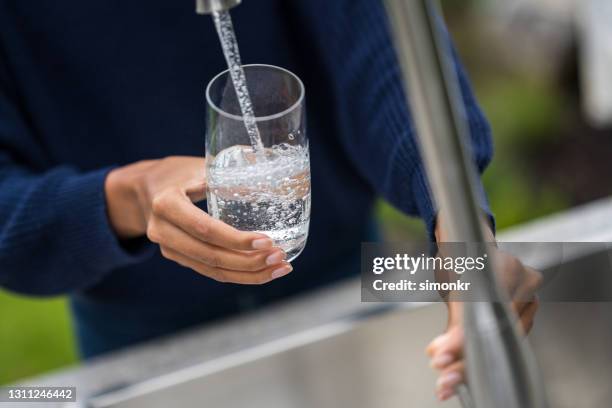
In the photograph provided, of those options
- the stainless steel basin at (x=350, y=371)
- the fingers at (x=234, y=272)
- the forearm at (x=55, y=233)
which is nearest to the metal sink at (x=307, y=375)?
the stainless steel basin at (x=350, y=371)

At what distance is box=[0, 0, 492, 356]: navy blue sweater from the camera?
16.6 inches

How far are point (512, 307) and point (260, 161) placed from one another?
12 centimetres

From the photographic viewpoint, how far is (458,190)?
30cm

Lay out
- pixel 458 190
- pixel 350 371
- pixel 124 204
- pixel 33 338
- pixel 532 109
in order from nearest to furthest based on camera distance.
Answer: pixel 458 190
pixel 124 204
pixel 350 371
pixel 33 338
pixel 532 109

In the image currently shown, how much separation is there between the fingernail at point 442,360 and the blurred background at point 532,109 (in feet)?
2.03

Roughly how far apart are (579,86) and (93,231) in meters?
1.49

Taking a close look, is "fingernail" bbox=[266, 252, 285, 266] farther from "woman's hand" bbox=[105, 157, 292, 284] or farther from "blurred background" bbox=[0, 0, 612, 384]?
"blurred background" bbox=[0, 0, 612, 384]

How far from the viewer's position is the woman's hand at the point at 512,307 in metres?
0.34

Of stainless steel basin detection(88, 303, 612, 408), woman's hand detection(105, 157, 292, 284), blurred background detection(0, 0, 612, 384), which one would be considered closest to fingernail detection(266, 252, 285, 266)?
woman's hand detection(105, 157, 292, 284)

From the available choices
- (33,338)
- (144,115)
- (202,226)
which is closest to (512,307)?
(202,226)

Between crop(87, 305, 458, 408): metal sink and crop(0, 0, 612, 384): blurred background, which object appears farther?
crop(0, 0, 612, 384): blurred background

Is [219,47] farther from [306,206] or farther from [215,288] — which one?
[215,288]

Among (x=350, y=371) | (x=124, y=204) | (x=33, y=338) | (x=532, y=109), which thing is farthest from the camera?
(x=532, y=109)

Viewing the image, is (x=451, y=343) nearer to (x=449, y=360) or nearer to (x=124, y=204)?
(x=449, y=360)
